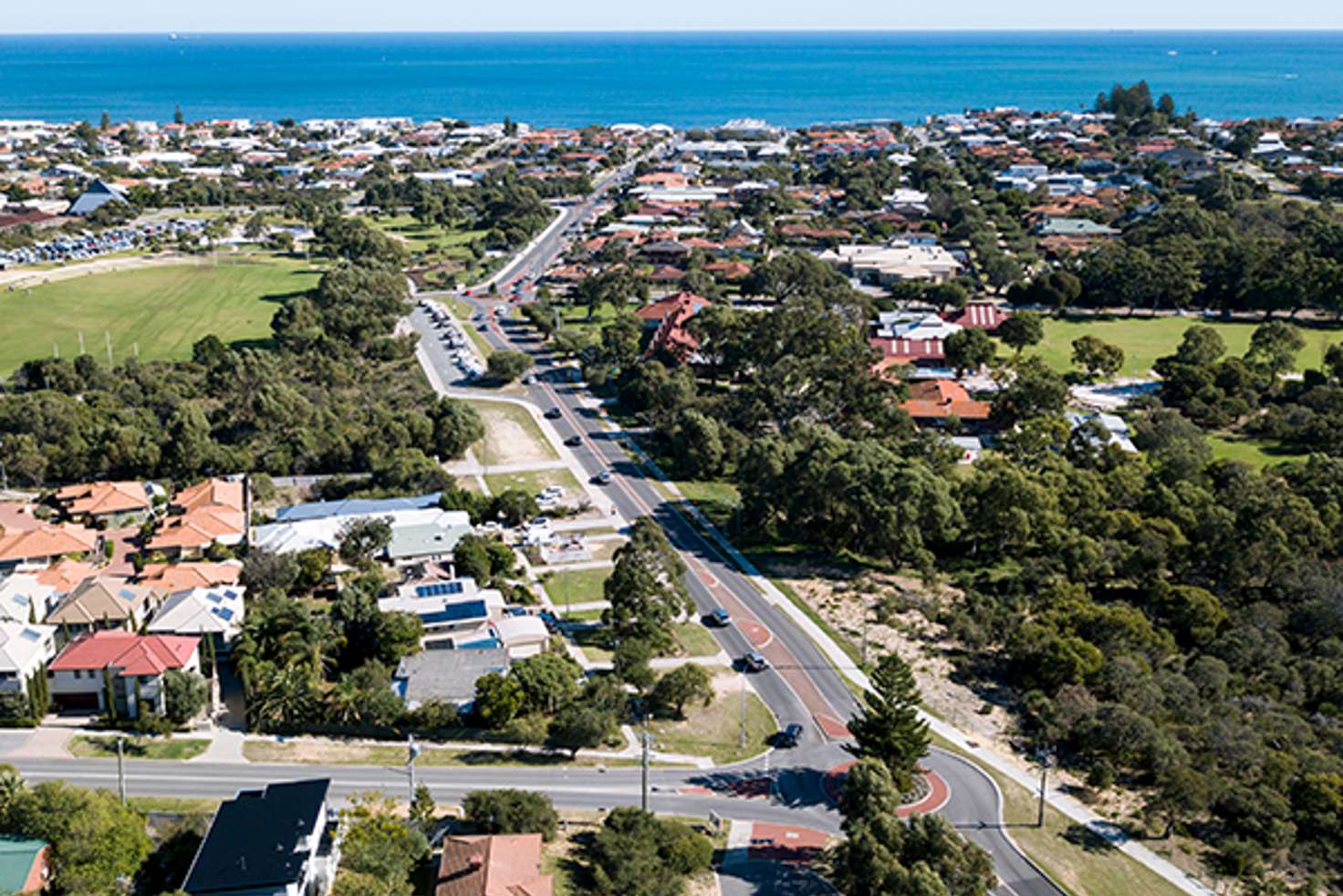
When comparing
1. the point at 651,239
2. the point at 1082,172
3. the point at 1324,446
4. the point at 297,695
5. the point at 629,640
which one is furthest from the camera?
the point at 1082,172

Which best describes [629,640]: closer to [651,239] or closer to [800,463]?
[800,463]

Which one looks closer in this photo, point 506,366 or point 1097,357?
point 506,366

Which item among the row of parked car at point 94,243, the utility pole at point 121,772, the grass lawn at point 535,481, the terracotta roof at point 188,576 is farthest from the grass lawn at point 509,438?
the row of parked car at point 94,243

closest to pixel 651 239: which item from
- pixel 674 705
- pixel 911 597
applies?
pixel 911 597

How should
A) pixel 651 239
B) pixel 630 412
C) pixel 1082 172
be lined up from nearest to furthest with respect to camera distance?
pixel 630 412, pixel 651 239, pixel 1082 172

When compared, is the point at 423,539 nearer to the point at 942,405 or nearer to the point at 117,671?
the point at 117,671

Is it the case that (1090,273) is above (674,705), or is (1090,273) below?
above

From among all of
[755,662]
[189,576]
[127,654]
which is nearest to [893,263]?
[755,662]
